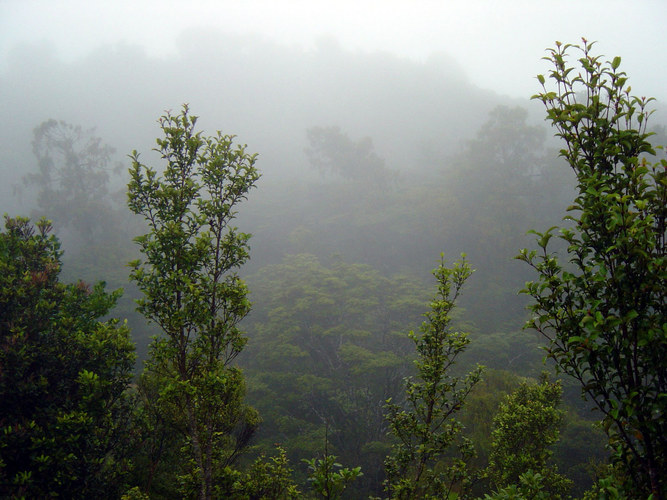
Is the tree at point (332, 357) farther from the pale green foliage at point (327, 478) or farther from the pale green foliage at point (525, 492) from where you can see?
the pale green foliage at point (525, 492)

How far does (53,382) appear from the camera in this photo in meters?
6.64

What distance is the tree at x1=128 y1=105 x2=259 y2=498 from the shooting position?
5090mm

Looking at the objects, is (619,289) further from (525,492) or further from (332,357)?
(332,357)

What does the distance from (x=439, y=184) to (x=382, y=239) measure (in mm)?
10983

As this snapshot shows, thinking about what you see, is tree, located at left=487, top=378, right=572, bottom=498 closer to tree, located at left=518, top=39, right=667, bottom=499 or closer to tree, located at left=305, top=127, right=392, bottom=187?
tree, located at left=518, top=39, right=667, bottom=499

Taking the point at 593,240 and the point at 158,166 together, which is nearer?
the point at 593,240

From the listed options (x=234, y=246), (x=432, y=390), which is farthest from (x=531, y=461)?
(x=234, y=246)

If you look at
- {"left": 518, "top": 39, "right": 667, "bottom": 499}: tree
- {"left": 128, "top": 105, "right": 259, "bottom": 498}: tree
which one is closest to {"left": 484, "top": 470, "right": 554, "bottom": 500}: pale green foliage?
{"left": 518, "top": 39, "right": 667, "bottom": 499}: tree

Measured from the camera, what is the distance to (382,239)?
127 feet

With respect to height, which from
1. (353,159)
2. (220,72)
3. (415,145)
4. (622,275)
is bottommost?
(622,275)

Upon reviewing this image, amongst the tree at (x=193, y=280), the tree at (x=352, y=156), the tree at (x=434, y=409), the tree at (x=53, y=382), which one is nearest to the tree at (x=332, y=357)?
the tree at (x=53, y=382)

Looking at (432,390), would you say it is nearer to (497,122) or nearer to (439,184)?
(439,184)

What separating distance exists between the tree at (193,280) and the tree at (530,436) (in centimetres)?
579

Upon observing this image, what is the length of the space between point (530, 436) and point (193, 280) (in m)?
7.77
